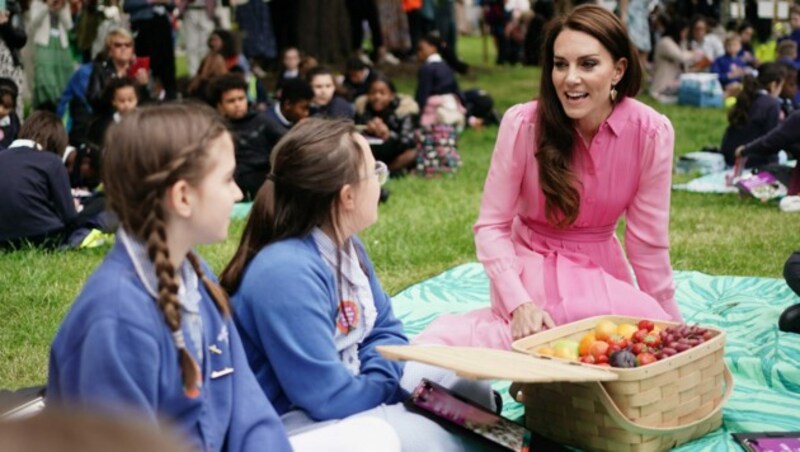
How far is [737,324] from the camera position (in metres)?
4.76

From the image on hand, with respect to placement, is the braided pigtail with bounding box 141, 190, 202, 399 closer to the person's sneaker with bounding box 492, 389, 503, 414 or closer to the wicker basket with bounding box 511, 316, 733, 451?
the wicker basket with bounding box 511, 316, 733, 451

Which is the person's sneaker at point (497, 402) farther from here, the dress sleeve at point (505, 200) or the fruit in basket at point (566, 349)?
the dress sleeve at point (505, 200)

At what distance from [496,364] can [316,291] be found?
1.65 feet

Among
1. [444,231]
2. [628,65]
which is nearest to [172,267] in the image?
[628,65]

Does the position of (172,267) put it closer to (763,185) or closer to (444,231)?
(444,231)

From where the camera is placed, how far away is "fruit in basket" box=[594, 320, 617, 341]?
3.56m

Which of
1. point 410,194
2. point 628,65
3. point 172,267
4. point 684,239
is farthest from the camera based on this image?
point 410,194

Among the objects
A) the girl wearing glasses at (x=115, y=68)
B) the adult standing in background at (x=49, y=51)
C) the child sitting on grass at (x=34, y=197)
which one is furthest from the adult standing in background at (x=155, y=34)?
the child sitting on grass at (x=34, y=197)

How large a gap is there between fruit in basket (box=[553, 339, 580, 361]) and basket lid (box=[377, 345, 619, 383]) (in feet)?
0.98

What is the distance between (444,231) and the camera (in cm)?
682

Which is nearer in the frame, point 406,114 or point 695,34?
point 406,114

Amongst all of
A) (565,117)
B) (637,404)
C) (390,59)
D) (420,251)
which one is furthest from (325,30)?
(637,404)

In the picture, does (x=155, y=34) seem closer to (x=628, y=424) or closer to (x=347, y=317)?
(x=347, y=317)

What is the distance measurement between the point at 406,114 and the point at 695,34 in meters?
8.82
